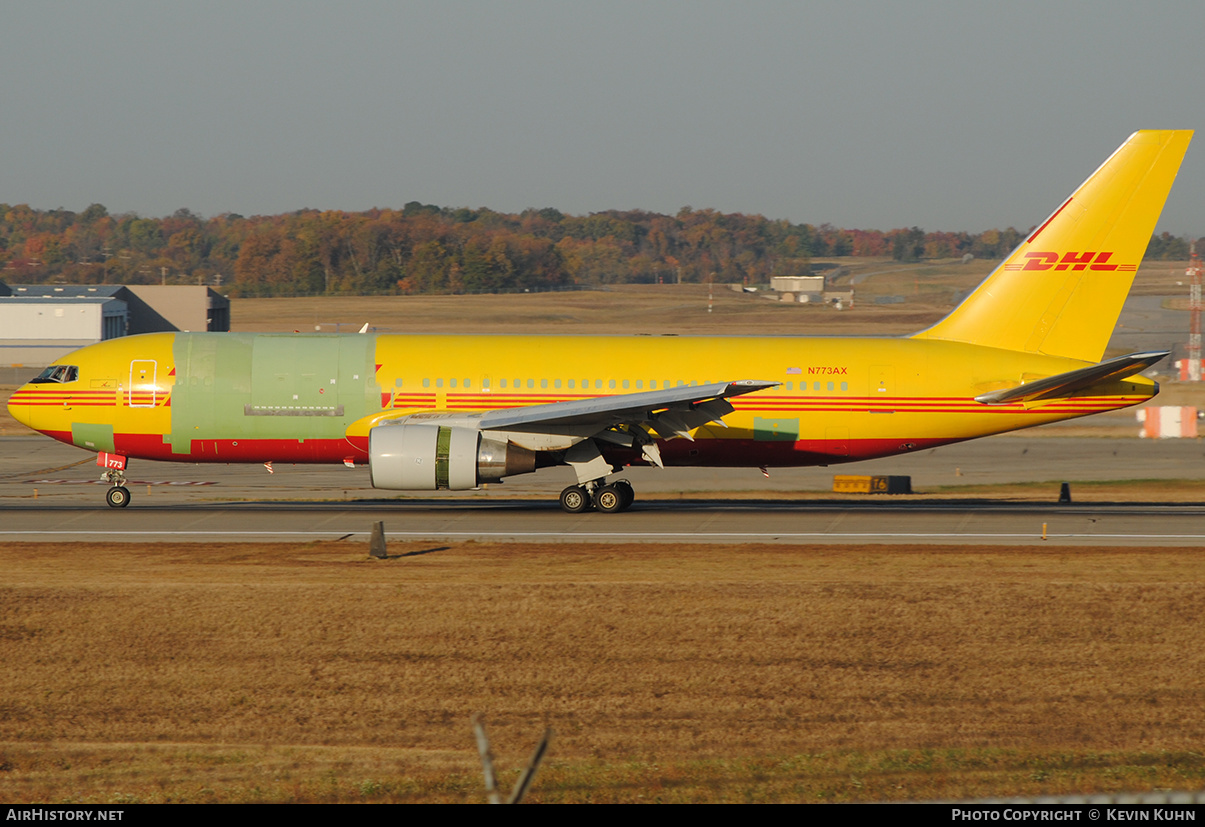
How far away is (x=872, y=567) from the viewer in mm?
24250

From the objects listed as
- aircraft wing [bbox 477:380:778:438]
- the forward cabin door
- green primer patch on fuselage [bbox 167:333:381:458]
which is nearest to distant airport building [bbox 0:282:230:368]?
the forward cabin door

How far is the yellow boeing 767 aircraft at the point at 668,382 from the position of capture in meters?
32.0

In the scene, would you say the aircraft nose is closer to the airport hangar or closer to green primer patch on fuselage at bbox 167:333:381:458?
green primer patch on fuselage at bbox 167:333:381:458

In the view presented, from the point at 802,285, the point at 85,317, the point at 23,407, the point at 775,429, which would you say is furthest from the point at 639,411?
the point at 802,285

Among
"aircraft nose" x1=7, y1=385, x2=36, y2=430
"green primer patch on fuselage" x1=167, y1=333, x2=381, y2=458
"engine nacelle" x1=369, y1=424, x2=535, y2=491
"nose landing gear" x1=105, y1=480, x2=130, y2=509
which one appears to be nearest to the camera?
"engine nacelle" x1=369, y1=424, x2=535, y2=491

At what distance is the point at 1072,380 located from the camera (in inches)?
1224

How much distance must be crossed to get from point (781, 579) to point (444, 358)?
13.2m

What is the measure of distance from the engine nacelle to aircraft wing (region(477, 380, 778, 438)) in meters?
0.81

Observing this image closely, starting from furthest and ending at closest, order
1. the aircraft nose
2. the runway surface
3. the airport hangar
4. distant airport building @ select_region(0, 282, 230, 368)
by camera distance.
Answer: distant airport building @ select_region(0, 282, 230, 368) → the airport hangar → the aircraft nose → the runway surface

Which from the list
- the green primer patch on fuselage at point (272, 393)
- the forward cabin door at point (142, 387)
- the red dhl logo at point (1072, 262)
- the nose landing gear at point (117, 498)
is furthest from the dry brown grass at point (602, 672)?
the red dhl logo at point (1072, 262)

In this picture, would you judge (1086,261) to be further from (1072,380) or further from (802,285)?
(802,285)

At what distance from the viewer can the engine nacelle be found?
2920cm

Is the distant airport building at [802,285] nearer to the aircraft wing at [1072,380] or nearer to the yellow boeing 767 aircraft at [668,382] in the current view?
the yellow boeing 767 aircraft at [668,382]
